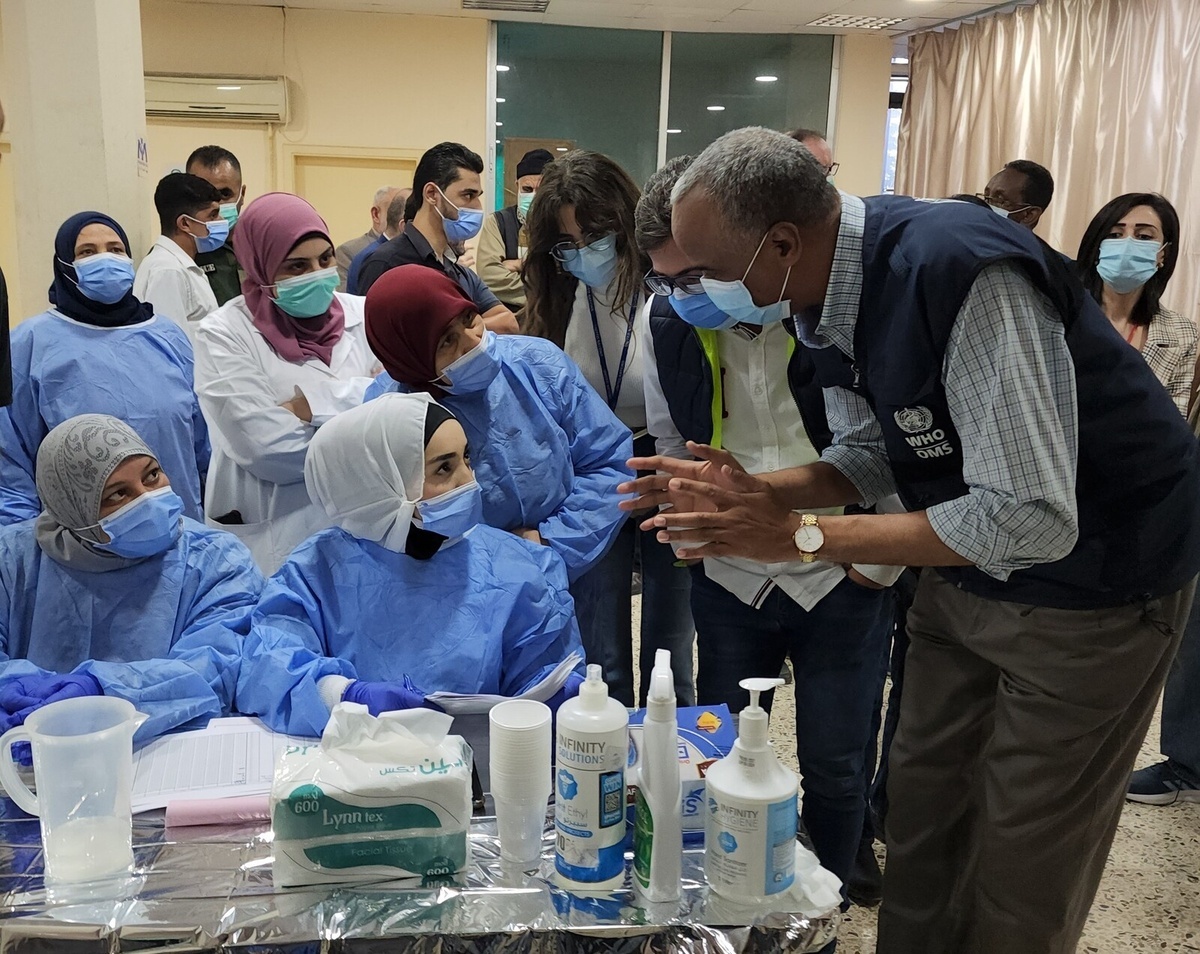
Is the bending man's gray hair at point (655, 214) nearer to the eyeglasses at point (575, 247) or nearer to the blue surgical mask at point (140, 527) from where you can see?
the eyeglasses at point (575, 247)

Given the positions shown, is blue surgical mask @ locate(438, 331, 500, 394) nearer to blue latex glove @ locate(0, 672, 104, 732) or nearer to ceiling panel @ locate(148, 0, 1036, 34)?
blue latex glove @ locate(0, 672, 104, 732)

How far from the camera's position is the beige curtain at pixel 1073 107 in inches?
190

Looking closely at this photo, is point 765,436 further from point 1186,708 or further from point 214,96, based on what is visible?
point 214,96

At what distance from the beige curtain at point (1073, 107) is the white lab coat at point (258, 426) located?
432 centimetres

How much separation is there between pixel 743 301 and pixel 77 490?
1171 mm

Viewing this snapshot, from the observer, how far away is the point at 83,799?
1.07 meters

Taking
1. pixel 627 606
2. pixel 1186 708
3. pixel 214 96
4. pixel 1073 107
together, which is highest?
pixel 214 96

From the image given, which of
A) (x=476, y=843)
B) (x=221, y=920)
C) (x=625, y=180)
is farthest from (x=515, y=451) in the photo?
(x=221, y=920)

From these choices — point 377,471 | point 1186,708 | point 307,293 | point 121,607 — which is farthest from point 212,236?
point 1186,708

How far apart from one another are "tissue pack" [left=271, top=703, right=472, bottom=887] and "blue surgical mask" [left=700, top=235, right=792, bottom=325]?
0.70 meters

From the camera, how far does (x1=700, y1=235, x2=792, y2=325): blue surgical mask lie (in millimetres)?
1314

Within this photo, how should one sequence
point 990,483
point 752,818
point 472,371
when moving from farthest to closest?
point 472,371 < point 990,483 < point 752,818

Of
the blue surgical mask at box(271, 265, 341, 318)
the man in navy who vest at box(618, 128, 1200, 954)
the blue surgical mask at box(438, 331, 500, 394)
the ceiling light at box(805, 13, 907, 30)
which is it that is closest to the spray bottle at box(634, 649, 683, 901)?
the man in navy who vest at box(618, 128, 1200, 954)

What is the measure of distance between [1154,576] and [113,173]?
3.77 meters
